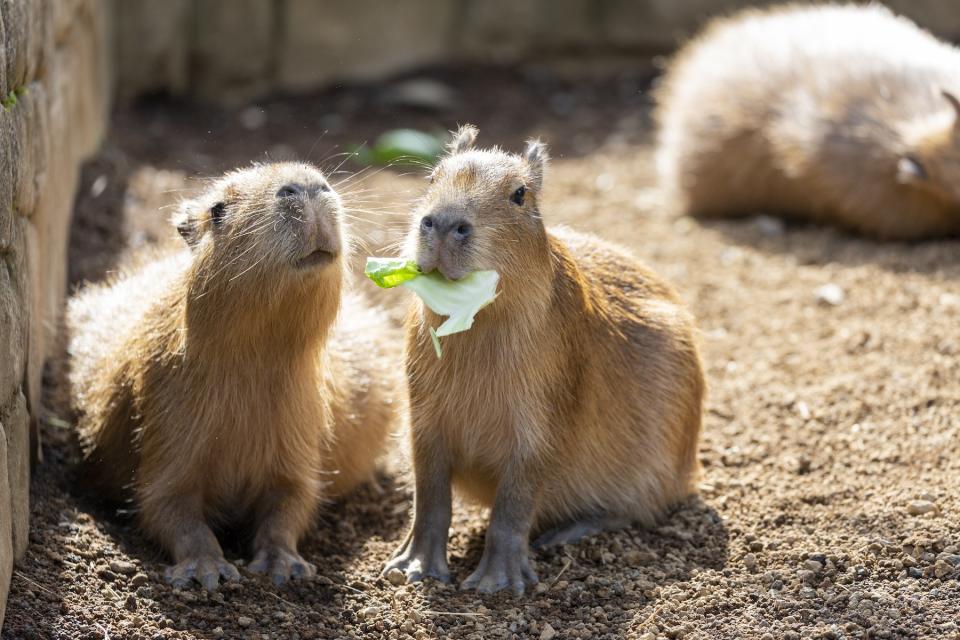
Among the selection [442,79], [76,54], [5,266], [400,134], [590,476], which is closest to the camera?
[5,266]

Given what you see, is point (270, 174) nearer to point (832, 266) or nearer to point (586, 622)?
point (586, 622)

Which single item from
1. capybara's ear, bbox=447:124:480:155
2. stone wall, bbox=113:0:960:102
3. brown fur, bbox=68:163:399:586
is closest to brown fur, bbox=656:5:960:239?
stone wall, bbox=113:0:960:102

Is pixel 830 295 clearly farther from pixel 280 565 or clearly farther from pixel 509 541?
pixel 280 565

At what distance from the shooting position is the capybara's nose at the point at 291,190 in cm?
431

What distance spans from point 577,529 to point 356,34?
7.10 meters

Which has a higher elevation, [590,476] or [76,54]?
[76,54]

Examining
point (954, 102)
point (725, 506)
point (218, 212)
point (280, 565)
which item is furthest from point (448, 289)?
point (954, 102)

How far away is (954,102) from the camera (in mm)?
7891

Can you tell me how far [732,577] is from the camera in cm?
457

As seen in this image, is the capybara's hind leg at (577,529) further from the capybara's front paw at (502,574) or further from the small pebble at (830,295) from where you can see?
the small pebble at (830,295)

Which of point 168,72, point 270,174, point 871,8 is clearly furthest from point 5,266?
point 871,8

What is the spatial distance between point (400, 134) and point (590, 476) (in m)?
4.97

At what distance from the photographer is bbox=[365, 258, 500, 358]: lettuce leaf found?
4.14 m

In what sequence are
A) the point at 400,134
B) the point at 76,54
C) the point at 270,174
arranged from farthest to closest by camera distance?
the point at 400,134, the point at 76,54, the point at 270,174
